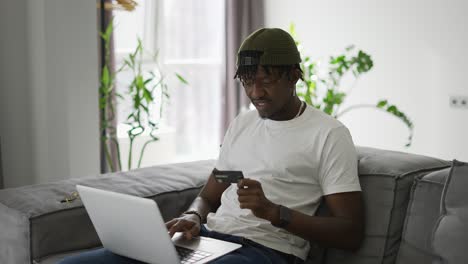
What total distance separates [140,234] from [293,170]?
528 millimetres

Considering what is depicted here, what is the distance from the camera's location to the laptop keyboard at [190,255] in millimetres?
1561

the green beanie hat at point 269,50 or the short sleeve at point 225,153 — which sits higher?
the green beanie hat at point 269,50

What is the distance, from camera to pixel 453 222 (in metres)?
1.47

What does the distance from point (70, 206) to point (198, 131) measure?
2.95 metres

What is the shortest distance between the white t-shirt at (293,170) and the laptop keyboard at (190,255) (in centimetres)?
18

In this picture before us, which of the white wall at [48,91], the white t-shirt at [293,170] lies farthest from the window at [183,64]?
the white t-shirt at [293,170]

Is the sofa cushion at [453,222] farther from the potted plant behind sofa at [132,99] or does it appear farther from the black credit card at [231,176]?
the potted plant behind sofa at [132,99]

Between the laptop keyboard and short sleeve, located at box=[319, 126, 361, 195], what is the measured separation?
0.40m

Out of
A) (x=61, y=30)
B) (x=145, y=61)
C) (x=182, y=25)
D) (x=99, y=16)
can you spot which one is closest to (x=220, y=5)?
(x=182, y=25)

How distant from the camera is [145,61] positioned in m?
4.42

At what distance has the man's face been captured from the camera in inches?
71.4

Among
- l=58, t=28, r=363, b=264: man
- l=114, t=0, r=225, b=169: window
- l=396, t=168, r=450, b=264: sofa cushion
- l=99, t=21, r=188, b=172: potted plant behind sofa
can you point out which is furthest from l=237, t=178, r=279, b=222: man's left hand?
l=114, t=0, r=225, b=169: window

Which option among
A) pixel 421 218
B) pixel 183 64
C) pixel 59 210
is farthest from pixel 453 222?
pixel 183 64

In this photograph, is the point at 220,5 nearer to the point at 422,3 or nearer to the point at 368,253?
the point at 422,3
